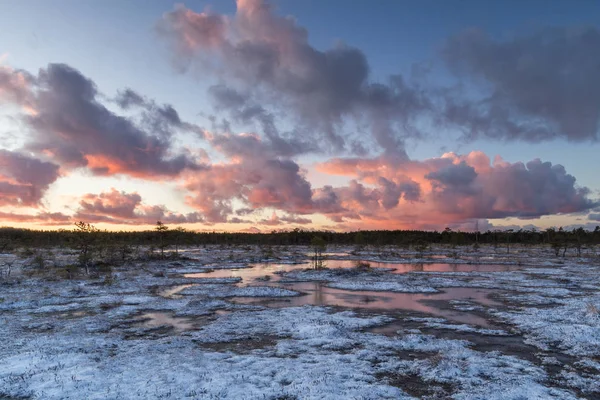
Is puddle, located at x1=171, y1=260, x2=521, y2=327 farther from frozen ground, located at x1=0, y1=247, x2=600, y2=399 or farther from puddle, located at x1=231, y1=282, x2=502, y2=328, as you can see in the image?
frozen ground, located at x1=0, y1=247, x2=600, y2=399

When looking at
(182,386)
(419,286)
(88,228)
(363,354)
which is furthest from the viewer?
(88,228)

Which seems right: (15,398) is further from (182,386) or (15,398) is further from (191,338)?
(191,338)

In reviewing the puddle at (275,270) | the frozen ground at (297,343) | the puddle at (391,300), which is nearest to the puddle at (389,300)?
the puddle at (391,300)

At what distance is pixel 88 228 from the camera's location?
153ft

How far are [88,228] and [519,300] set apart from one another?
4634cm

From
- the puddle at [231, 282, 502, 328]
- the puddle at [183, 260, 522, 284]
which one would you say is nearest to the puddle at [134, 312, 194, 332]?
the puddle at [231, 282, 502, 328]

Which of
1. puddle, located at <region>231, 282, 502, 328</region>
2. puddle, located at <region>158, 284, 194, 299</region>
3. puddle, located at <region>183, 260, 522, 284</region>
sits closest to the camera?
puddle, located at <region>231, 282, 502, 328</region>

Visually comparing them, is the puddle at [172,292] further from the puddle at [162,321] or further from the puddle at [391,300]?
the puddle at [162,321]

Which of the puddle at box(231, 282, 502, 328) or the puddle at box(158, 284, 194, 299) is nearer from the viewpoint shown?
the puddle at box(231, 282, 502, 328)

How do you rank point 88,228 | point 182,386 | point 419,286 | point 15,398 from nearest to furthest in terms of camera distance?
point 15,398
point 182,386
point 419,286
point 88,228

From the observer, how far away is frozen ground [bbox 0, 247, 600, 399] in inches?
478

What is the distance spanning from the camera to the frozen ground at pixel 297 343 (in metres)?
12.1

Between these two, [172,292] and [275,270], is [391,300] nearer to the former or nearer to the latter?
[172,292]

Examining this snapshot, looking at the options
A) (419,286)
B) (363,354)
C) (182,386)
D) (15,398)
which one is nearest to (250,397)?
(182,386)
